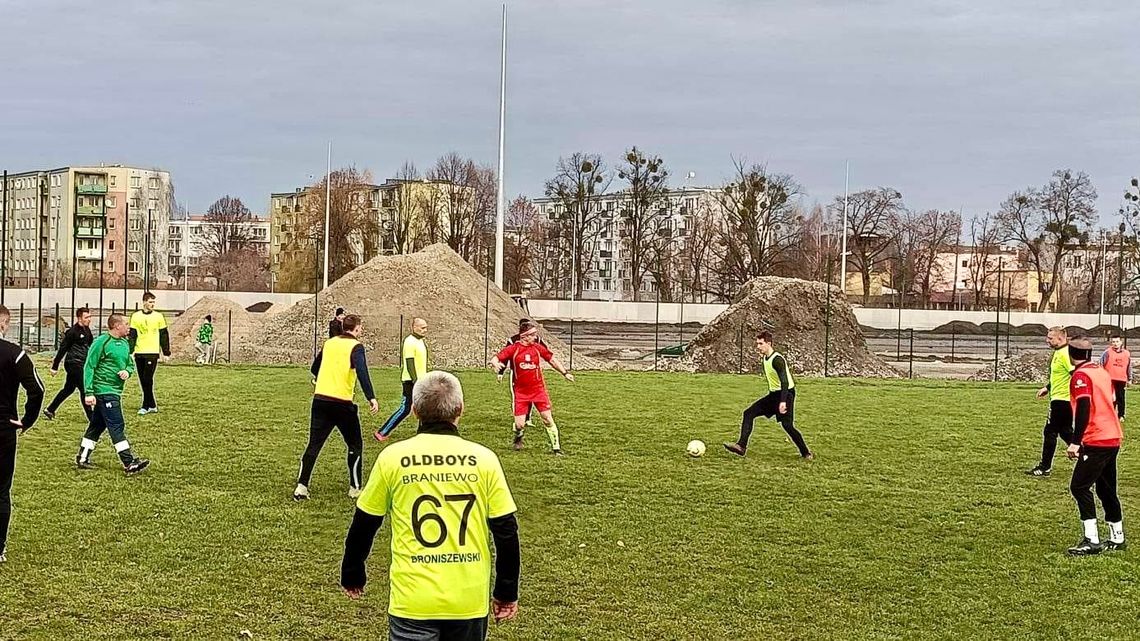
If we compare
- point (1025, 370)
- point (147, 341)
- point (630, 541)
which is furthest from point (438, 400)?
point (1025, 370)

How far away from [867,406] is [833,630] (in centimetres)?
1573

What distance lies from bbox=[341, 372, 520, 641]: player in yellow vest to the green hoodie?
27.9ft

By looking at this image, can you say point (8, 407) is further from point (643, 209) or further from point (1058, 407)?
point (643, 209)

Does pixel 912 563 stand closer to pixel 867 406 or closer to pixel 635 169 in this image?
pixel 867 406

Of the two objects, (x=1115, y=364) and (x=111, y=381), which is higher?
(x=1115, y=364)

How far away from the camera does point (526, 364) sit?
1475cm

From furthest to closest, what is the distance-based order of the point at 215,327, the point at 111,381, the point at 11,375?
the point at 215,327
the point at 111,381
the point at 11,375

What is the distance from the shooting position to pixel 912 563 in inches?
370

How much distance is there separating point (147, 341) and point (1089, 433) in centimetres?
1447

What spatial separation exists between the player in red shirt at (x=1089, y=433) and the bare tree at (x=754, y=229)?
64296 mm

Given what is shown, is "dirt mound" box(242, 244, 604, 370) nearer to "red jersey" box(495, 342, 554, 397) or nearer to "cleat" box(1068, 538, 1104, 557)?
"red jersey" box(495, 342, 554, 397)

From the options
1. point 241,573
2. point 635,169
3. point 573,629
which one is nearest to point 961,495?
point 573,629

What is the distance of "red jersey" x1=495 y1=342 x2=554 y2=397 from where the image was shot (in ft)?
48.5

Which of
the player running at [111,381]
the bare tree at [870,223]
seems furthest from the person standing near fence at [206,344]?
the bare tree at [870,223]
